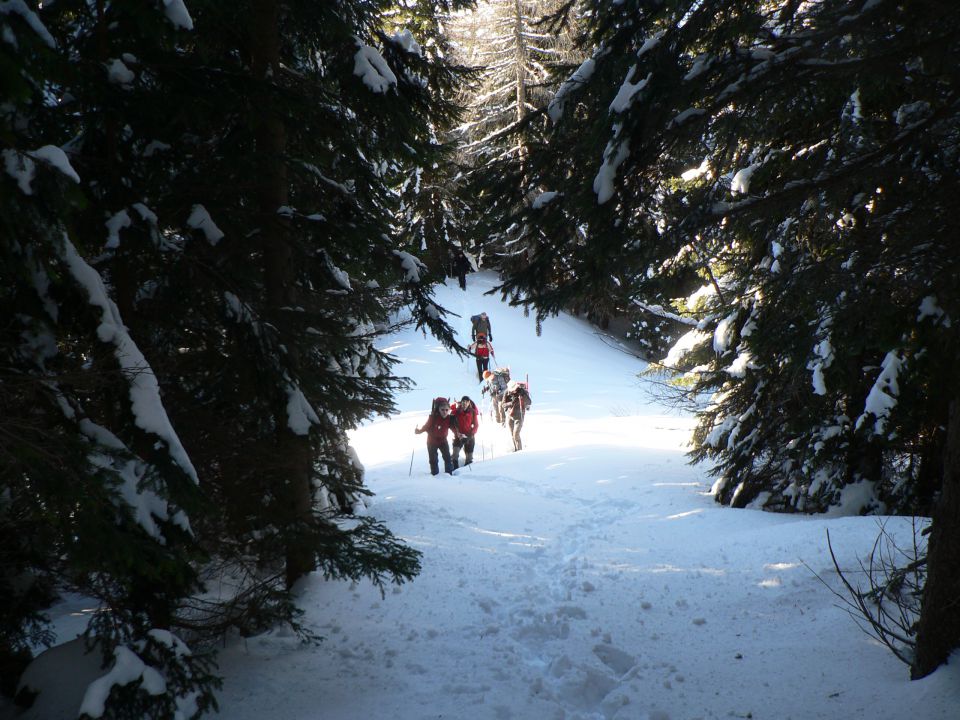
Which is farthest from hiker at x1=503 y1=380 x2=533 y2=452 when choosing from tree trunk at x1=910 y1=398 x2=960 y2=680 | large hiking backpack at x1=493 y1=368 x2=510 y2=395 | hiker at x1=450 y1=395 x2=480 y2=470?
tree trunk at x1=910 y1=398 x2=960 y2=680

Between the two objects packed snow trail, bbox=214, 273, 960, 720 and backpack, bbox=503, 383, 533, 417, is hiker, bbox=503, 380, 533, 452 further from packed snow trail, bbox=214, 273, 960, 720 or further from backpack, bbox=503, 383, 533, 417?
packed snow trail, bbox=214, 273, 960, 720

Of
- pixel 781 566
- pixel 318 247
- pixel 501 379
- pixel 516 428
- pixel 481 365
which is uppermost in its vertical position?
pixel 318 247

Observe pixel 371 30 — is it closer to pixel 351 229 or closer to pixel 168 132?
pixel 351 229

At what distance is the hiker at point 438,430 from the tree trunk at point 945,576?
9804 millimetres

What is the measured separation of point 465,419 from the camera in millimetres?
13523

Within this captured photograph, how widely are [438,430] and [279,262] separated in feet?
25.1

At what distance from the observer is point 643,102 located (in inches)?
152

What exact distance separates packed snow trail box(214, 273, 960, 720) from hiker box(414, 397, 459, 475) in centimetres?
264

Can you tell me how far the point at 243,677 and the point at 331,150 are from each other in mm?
5043

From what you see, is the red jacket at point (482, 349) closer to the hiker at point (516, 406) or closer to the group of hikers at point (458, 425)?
the group of hikers at point (458, 425)

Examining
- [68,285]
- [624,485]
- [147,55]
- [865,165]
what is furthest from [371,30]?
[624,485]

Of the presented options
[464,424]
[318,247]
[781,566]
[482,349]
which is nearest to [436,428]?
[464,424]

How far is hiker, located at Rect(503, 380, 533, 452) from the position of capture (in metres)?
15.2

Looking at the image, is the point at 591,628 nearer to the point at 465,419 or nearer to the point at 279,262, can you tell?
the point at 279,262
